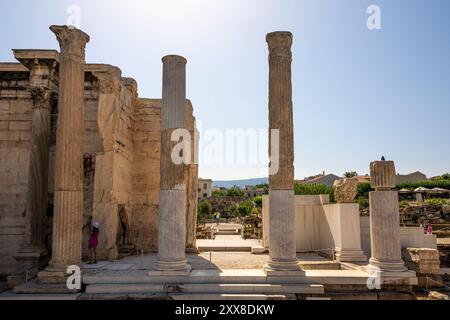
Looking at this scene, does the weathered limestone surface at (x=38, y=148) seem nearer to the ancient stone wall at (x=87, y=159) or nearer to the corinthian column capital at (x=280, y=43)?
the ancient stone wall at (x=87, y=159)

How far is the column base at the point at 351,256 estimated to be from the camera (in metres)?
11.1

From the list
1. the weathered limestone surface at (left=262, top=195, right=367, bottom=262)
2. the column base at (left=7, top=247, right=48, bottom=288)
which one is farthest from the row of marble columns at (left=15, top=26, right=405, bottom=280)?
the column base at (left=7, top=247, right=48, bottom=288)

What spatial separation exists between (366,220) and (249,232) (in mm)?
9761

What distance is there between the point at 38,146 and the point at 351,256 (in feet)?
35.5

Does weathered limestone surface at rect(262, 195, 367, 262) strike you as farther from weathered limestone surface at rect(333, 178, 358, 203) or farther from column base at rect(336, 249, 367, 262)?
weathered limestone surface at rect(333, 178, 358, 203)

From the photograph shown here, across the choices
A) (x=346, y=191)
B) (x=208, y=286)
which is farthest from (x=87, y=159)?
(x=346, y=191)

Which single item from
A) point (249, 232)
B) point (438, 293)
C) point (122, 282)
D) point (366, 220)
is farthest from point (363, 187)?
point (122, 282)

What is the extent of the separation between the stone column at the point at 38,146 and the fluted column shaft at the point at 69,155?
2.28m

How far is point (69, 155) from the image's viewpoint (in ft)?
31.2

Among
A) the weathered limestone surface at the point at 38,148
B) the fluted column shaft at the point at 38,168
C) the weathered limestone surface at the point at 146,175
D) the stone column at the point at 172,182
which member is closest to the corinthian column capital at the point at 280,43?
the stone column at the point at 172,182

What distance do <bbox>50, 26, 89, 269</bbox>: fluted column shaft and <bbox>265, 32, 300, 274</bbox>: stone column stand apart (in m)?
5.29

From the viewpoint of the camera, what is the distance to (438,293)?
345 inches

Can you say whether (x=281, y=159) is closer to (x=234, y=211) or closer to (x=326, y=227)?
(x=326, y=227)
